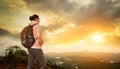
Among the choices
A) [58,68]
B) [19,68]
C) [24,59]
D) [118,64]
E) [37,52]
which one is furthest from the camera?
[118,64]

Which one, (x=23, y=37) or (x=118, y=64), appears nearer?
(x=23, y=37)

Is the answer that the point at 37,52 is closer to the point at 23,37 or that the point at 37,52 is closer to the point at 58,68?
the point at 23,37

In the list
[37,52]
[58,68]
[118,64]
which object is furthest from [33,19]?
[118,64]

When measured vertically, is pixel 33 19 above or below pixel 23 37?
above

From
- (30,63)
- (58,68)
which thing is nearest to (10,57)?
(58,68)

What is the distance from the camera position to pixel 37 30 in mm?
6684

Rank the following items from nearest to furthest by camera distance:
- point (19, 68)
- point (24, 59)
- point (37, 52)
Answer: point (37, 52) < point (19, 68) < point (24, 59)

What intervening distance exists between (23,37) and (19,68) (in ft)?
12.2

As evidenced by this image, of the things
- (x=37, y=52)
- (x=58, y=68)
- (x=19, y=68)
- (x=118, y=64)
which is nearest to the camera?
(x=37, y=52)

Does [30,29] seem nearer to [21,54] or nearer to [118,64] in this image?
[21,54]

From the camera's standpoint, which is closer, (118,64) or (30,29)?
(30,29)

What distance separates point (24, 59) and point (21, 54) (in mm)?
283

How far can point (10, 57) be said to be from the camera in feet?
35.7

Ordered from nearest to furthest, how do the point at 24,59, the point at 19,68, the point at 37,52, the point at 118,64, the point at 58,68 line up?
the point at 37,52 < the point at 19,68 < the point at 24,59 < the point at 58,68 < the point at 118,64
